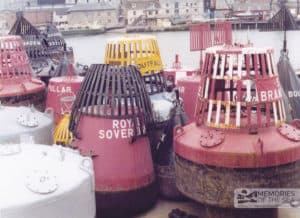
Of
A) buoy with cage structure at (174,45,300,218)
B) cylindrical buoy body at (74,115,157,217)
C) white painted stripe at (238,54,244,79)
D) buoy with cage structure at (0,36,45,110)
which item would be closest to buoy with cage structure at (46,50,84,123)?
buoy with cage structure at (0,36,45,110)

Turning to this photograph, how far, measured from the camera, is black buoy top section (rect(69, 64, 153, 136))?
8.63 metres

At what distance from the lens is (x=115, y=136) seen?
853 centimetres

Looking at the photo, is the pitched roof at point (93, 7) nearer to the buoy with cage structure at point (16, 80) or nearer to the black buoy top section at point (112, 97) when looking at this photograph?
the buoy with cage structure at point (16, 80)

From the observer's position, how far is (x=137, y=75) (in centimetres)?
888

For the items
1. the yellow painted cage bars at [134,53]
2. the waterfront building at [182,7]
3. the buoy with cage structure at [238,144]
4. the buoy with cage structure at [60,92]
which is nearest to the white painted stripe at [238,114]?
the buoy with cage structure at [238,144]

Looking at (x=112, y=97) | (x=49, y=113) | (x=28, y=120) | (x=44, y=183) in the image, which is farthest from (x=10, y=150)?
(x=49, y=113)

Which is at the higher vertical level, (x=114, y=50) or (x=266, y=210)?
(x=114, y=50)

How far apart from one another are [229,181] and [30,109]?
12.5ft

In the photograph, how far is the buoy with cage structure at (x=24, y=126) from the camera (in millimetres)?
8648

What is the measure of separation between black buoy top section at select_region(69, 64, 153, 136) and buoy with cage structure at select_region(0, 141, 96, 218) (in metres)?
1.56

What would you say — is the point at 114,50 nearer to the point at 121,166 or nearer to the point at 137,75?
the point at 137,75

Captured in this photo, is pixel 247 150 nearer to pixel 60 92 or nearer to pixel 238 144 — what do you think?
pixel 238 144

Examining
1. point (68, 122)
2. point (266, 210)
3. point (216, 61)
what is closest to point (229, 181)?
point (266, 210)

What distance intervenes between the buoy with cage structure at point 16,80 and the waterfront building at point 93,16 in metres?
50.5
